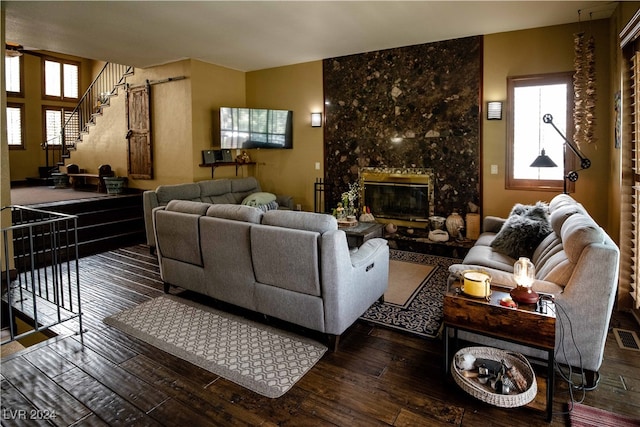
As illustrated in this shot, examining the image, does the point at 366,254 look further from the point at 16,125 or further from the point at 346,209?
the point at 16,125

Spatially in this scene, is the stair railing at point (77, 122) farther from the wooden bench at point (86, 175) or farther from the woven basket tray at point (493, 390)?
the woven basket tray at point (493, 390)

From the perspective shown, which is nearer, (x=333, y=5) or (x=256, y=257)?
(x=256, y=257)

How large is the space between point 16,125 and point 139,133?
4.99m

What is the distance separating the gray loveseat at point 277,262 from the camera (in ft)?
9.23

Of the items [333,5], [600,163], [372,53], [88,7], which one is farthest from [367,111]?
[88,7]

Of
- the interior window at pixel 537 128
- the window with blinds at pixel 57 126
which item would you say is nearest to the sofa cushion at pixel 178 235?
the interior window at pixel 537 128

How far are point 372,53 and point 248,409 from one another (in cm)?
551

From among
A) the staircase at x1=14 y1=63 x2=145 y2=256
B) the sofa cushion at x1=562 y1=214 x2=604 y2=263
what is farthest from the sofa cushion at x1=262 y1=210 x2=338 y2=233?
the staircase at x1=14 y1=63 x2=145 y2=256

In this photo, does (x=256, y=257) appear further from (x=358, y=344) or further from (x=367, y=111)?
(x=367, y=111)

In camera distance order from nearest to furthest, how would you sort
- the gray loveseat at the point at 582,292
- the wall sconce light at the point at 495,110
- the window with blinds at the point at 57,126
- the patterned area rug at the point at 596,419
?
the patterned area rug at the point at 596,419, the gray loveseat at the point at 582,292, the wall sconce light at the point at 495,110, the window with blinds at the point at 57,126

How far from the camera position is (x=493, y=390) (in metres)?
2.17

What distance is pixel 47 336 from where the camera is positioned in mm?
3357

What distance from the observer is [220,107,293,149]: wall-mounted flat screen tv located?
22.7 feet

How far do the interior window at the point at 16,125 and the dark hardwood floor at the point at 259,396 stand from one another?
357 inches
